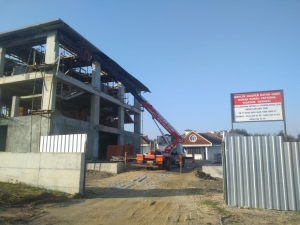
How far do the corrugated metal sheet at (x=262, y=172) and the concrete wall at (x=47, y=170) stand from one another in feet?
21.1

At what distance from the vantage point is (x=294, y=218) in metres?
6.99

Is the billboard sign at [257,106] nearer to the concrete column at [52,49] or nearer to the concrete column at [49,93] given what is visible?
the concrete column at [49,93]

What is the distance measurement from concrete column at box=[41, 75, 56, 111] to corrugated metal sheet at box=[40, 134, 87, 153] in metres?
10.7

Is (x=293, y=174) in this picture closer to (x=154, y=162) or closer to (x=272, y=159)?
(x=272, y=159)

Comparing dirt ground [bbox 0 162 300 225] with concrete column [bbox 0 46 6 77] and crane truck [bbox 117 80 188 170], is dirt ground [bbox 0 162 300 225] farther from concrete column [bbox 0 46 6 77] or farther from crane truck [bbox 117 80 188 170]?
concrete column [bbox 0 46 6 77]

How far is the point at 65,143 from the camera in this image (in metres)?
12.3

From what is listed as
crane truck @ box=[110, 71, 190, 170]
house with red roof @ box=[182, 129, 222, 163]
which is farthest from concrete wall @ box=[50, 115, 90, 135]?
house with red roof @ box=[182, 129, 222, 163]

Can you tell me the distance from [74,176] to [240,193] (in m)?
7.02

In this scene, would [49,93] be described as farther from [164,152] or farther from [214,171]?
[214,171]

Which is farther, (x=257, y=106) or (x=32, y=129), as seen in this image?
(x=32, y=129)

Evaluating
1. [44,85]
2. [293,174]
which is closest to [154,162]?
[44,85]

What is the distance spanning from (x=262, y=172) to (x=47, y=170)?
944 cm

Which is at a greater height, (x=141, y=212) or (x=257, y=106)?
(x=257, y=106)

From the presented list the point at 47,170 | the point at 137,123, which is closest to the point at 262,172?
the point at 47,170
